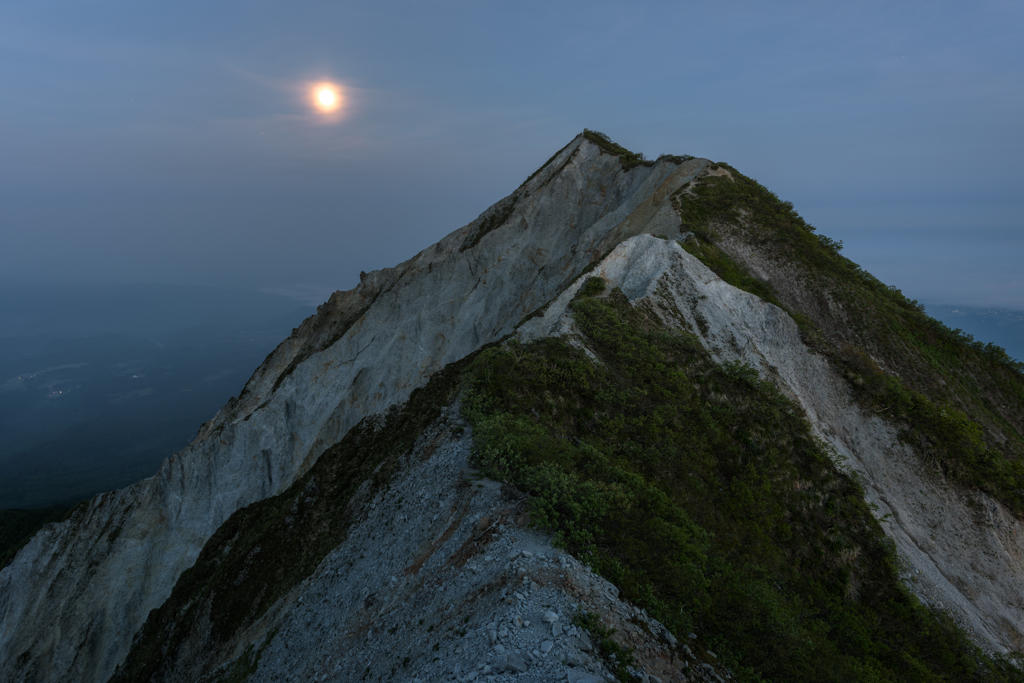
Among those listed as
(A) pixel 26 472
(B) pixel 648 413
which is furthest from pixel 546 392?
(A) pixel 26 472

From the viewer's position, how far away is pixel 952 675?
12656 mm

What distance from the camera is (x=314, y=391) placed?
123ft

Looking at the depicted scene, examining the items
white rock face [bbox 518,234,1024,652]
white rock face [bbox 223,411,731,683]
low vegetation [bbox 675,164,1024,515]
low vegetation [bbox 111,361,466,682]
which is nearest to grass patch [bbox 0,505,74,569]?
low vegetation [bbox 111,361,466,682]

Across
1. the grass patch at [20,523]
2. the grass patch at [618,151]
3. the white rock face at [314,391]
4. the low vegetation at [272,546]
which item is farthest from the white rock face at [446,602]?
the grass patch at [20,523]

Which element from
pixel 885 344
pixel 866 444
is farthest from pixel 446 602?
pixel 885 344

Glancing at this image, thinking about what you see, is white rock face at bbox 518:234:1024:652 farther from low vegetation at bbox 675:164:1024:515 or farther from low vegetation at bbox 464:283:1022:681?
low vegetation at bbox 464:283:1022:681

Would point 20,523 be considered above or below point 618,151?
above

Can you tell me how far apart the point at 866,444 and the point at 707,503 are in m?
10.2

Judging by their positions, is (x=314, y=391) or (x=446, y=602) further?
(x=314, y=391)

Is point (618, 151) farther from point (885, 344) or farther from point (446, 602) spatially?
point (446, 602)

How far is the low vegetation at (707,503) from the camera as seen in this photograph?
10.0 meters

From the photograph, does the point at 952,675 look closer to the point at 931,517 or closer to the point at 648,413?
the point at 931,517

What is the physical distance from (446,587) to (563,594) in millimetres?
2865

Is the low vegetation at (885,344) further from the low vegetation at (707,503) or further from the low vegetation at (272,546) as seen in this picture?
the low vegetation at (272,546)
